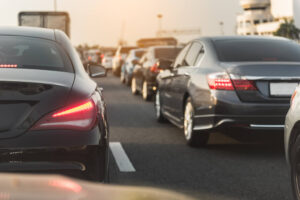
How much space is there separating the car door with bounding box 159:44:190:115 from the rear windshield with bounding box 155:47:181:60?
589 cm

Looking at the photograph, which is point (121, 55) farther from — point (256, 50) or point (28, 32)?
point (28, 32)

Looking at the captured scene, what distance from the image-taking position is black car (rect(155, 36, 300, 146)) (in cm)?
723

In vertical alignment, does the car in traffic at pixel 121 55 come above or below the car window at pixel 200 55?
below

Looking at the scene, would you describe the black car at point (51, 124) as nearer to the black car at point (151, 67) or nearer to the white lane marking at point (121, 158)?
the white lane marking at point (121, 158)

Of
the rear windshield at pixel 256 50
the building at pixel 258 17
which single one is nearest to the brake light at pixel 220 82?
the rear windshield at pixel 256 50

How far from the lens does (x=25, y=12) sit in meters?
24.2

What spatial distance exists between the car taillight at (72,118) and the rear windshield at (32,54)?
602 millimetres

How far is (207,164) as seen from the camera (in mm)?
6973

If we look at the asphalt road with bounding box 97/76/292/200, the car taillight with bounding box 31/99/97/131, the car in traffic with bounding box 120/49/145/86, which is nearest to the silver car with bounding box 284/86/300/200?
the asphalt road with bounding box 97/76/292/200

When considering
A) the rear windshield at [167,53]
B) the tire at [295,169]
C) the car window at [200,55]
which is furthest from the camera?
the rear windshield at [167,53]

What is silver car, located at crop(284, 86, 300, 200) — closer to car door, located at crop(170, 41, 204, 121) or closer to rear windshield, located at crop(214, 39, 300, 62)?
rear windshield, located at crop(214, 39, 300, 62)

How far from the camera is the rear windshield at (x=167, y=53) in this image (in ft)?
54.6

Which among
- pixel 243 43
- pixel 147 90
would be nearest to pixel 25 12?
pixel 147 90

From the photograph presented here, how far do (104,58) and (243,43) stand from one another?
125 ft
